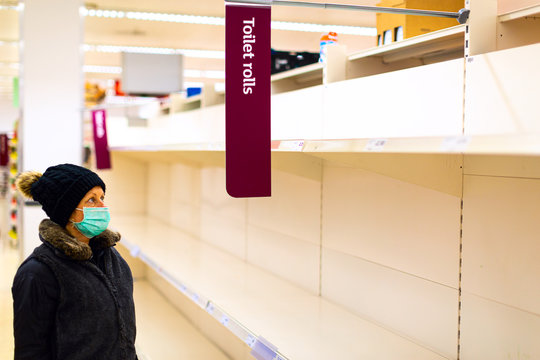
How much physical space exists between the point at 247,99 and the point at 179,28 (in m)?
8.44

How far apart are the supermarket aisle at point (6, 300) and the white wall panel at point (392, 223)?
325 centimetres

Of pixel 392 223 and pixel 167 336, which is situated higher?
pixel 392 223

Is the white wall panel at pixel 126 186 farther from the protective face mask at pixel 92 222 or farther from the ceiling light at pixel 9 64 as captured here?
the ceiling light at pixel 9 64

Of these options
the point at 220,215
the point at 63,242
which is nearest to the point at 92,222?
the point at 63,242

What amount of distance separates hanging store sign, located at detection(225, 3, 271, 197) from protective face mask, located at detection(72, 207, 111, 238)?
2.07 ft

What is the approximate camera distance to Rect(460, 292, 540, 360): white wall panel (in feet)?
5.80

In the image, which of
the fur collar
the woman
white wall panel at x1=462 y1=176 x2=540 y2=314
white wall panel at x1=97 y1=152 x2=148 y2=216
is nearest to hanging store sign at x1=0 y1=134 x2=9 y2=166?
white wall panel at x1=97 y1=152 x2=148 y2=216

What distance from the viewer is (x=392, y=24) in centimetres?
256

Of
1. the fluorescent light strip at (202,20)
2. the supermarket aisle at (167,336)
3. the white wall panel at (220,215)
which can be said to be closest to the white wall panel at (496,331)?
the supermarket aisle at (167,336)

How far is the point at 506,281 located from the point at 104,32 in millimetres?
9548

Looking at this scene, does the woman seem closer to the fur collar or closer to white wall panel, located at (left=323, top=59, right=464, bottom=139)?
the fur collar

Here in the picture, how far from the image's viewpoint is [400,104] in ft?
7.14

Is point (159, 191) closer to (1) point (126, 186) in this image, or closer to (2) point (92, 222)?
(1) point (126, 186)

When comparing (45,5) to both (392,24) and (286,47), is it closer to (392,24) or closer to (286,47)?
(392,24)
